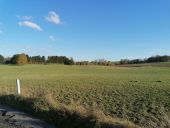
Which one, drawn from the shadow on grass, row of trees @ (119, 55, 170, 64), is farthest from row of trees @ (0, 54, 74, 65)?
the shadow on grass

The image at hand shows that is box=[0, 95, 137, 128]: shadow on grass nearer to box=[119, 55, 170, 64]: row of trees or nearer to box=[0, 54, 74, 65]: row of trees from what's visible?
box=[0, 54, 74, 65]: row of trees

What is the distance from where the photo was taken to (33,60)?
516 feet

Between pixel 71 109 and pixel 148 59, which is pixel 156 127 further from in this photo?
pixel 148 59

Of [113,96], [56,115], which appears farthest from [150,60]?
[56,115]

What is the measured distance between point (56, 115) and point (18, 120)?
1.08 meters

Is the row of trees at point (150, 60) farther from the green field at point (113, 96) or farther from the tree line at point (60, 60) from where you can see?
the green field at point (113, 96)

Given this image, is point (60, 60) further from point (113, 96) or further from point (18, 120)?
point (18, 120)

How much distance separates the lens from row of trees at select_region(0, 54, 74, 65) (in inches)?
5399

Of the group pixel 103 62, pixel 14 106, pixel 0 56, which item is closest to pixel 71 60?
pixel 103 62

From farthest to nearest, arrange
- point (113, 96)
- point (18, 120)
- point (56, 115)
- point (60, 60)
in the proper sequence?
point (60, 60) → point (113, 96) → point (56, 115) → point (18, 120)

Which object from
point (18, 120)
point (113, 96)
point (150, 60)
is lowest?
point (113, 96)

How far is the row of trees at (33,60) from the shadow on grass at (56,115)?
125656mm

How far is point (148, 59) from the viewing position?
16038 centimetres

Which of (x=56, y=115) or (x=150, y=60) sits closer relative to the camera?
(x=56, y=115)
